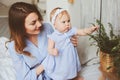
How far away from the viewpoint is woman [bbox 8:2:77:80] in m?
1.09

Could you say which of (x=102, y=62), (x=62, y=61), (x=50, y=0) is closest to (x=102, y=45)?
(x=102, y=62)

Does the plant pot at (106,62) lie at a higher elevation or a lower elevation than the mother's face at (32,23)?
lower

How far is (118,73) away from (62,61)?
27 cm

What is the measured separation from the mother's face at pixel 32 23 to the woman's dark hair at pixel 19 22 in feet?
0.05

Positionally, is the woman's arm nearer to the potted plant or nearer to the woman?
the woman

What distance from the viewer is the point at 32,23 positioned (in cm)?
108

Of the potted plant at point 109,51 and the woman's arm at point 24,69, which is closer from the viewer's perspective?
the potted plant at point 109,51

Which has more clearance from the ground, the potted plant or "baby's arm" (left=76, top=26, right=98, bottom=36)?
"baby's arm" (left=76, top=26, right=98, bottom=36)

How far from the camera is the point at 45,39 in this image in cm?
118

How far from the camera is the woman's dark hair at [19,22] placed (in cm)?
108

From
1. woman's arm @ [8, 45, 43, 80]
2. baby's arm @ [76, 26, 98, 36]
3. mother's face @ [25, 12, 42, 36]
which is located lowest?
woman's arm @ [8, 45, 43, 80]

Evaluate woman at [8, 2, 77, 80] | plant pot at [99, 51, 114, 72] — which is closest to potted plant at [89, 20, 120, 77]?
plant pot at [99, 51, 114, 72]

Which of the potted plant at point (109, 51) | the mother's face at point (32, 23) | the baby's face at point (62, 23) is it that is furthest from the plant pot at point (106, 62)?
the mother's face at point (32, 23)

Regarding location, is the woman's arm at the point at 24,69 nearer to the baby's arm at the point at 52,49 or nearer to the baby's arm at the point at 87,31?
the baby's arm at the point at 52,49
